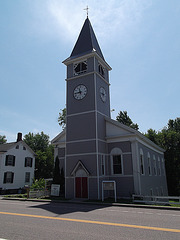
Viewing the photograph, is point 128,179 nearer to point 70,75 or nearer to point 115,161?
point 115,161

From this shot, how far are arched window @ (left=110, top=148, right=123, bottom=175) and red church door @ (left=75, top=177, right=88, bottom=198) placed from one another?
11.1 feet

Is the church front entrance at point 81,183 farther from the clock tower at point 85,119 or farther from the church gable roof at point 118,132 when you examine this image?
the church gable roof at point 118,132

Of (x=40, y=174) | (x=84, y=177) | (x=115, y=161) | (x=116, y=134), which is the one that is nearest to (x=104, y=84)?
(x=116, y=134)

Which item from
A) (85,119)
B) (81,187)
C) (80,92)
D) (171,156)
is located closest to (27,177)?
(81,187)

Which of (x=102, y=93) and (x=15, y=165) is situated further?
(x=15, y=165)

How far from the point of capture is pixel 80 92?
21.9m

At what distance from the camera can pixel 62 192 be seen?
22281 millimetres

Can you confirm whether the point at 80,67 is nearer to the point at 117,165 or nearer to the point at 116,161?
the point at 116,161

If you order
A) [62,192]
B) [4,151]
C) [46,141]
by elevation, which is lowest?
[62,192]

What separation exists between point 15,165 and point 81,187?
19.3 metres

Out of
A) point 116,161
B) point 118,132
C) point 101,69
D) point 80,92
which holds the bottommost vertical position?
point 116,161

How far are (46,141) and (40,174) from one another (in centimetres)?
1550

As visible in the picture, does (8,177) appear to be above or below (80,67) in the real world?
below

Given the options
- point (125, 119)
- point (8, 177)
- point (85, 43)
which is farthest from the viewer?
point (125, 119)
